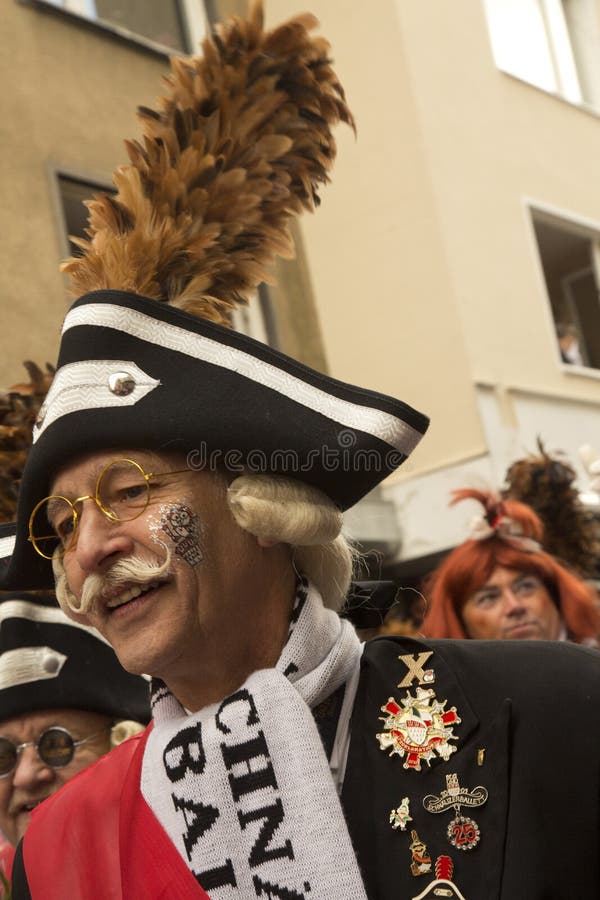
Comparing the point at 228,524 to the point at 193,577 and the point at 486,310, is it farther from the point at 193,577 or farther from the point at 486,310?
the point at 486,310

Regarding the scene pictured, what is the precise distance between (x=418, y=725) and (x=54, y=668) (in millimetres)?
1584

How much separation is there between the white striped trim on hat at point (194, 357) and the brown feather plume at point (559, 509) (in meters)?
3.78

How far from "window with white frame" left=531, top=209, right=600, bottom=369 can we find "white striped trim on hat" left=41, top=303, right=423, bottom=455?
1193 cm

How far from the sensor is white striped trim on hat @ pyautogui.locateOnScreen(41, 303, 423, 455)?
239 cm

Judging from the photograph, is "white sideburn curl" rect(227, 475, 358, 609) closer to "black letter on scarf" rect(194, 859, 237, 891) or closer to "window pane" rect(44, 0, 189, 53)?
"black letter on scarf" rect(194, 859, 237, 891)

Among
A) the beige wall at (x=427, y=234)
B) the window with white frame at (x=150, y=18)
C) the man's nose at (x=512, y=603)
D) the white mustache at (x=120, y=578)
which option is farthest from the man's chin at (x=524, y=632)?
the window with white frame at (x=150, y=18)

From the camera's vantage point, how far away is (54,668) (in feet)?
11.8

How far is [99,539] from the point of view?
2344 millimetres

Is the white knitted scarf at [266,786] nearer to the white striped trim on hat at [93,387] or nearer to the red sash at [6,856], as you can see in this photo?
the white striped trim on hat at [93,387]

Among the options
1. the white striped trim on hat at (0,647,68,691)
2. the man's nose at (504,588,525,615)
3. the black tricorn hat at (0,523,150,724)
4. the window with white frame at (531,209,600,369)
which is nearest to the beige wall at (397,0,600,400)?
the window with white frame at (531,209,600,369)

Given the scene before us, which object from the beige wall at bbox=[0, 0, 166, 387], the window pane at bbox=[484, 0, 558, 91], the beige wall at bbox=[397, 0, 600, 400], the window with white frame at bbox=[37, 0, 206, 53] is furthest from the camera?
the window pane at bbox=[484, 0, 558, 91]

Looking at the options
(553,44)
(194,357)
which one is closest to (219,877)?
(194,357)

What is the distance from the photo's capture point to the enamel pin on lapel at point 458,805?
6.88 ft

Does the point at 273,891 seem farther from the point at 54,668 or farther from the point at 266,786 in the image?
the point at 54,668
